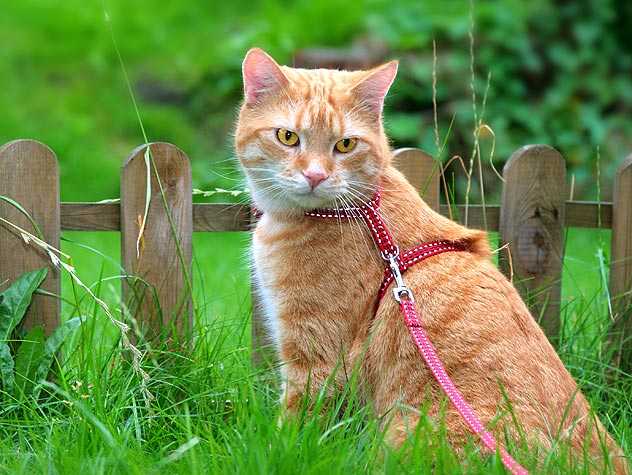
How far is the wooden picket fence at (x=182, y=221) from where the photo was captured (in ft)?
10.1

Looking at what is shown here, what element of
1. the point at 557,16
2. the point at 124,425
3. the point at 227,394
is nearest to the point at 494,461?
the point at 227,394

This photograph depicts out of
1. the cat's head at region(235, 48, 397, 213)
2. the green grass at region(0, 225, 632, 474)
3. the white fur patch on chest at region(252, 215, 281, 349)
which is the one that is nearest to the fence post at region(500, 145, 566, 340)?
the green grass at region(0, 225, 632, 474)

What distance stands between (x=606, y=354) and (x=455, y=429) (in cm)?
116

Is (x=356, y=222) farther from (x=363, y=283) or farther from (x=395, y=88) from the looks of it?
(x=395, y=88)

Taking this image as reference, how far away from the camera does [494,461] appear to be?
2.31m

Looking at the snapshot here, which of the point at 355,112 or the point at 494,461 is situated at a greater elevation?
the point at 355,112

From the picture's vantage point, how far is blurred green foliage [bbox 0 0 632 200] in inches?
296

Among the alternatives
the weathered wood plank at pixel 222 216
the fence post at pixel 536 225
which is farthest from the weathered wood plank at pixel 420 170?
the fence post at pixel 536 225

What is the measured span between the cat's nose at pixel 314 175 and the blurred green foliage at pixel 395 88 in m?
4.32

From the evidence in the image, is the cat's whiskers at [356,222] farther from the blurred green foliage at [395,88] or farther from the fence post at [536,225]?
the blurred green foliage at [395,88]

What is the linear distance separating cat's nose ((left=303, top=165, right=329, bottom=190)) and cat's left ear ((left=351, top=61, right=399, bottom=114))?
0.31 metres

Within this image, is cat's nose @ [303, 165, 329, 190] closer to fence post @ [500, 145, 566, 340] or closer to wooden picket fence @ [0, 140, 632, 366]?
wooden picket fence @ [0, 140, 632, 366]

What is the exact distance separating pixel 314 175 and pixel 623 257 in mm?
1598

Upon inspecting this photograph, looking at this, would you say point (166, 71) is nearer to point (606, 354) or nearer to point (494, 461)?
point (606, 354)
